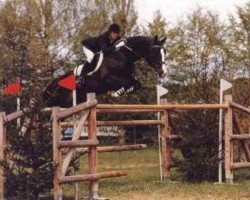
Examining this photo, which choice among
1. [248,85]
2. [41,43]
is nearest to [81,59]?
[41,43]

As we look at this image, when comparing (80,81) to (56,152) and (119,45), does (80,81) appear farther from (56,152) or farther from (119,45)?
(56,152)

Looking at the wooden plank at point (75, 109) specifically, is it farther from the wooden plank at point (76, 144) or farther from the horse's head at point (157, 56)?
the horse's head at point (157, 56)

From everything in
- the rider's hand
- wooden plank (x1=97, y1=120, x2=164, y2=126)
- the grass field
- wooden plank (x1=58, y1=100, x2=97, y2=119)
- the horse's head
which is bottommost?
the grass field

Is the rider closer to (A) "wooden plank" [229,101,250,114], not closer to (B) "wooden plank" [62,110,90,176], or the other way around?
(B) "wooden plank" [62,110,90,176]

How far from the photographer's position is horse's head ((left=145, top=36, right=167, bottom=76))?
1126 centimetres

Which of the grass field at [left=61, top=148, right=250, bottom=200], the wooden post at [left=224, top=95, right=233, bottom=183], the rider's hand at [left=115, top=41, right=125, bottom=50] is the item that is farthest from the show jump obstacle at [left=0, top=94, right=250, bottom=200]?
the rider's hand at [left=115, top=41, right=125, bottom=50]

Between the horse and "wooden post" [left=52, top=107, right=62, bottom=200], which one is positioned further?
the horse

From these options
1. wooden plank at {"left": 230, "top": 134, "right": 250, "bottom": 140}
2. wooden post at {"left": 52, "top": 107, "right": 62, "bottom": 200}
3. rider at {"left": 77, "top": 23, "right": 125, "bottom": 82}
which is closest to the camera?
wooden post at {"left": 52, "top": 107, "right": 62, "bottom": 200}

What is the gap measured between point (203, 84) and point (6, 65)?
15.1 m

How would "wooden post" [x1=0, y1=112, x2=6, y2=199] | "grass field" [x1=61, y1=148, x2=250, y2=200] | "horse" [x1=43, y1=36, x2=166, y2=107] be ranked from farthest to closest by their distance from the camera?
"horse" [x1=43, y1=36, x2=166, y2=107] < "grass field" [x1=61, y1=148, x2=250, y2=200] < "wooden post" [x1=0, y1=112, x2=6, y2=199]

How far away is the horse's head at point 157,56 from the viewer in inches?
443

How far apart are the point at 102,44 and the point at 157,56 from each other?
1117mm

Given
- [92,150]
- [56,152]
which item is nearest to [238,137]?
[92,150]

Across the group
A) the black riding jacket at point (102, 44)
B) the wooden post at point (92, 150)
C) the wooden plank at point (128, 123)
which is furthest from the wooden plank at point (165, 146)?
the wooden post at point (92, 150)
